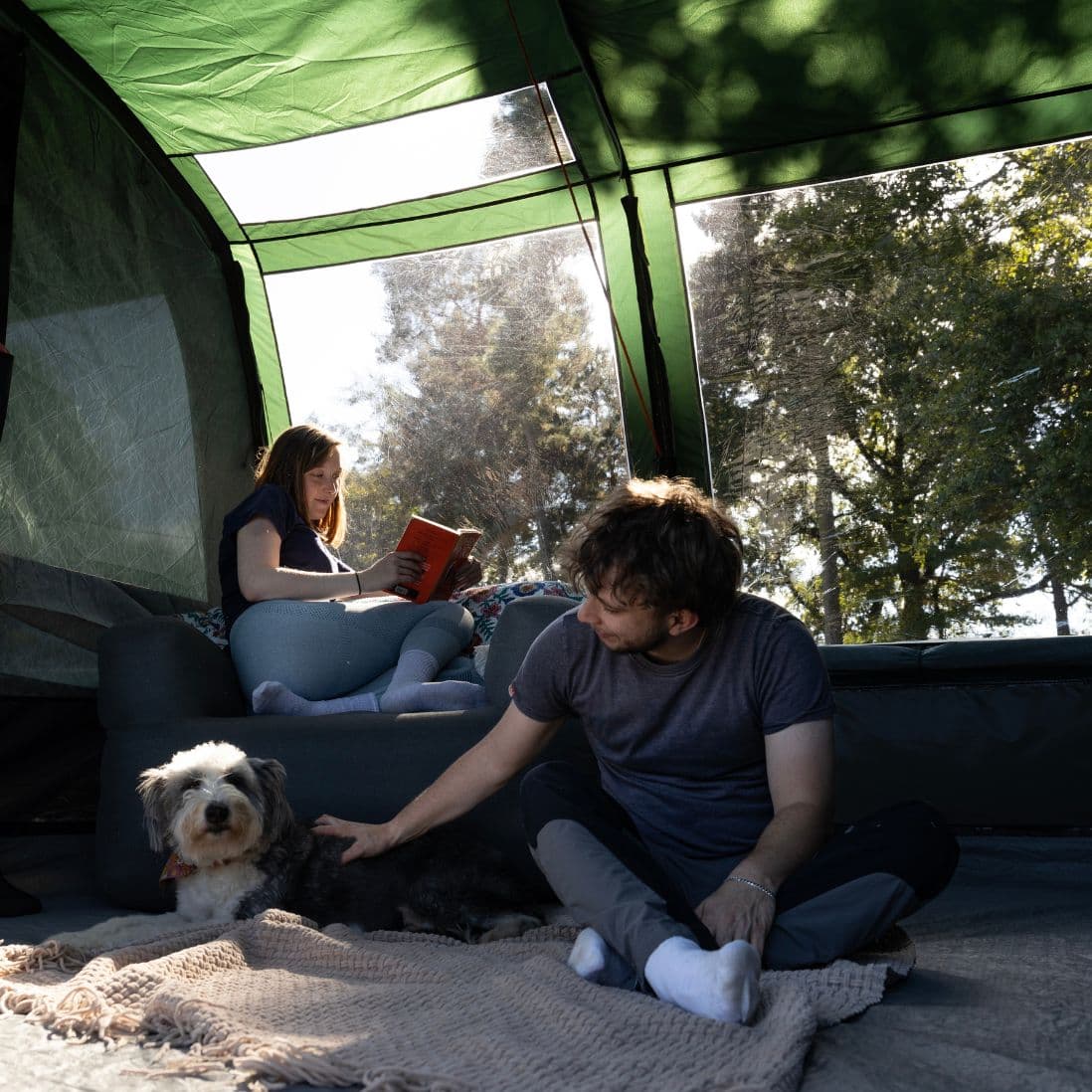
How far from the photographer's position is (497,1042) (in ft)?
5.27

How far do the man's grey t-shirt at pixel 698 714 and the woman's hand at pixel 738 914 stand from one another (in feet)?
0.84

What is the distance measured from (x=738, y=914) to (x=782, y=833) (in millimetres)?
186

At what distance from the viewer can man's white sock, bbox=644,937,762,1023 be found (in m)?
1.66

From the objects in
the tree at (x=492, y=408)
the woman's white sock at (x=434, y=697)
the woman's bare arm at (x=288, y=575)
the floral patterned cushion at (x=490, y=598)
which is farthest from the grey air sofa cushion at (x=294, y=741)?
the tree at (x=492, y=408)

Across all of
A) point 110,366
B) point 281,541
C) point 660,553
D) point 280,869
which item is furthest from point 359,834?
point 110,366

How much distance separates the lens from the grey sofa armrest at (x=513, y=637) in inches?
113

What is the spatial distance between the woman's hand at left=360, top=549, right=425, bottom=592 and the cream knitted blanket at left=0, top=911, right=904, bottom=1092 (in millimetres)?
1369

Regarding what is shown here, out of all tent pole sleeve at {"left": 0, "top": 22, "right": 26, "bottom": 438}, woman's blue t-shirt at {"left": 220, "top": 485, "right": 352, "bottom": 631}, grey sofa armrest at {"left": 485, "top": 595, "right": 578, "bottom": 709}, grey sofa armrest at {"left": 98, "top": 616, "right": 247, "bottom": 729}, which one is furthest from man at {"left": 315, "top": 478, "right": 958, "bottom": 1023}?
tent pole sleeve at {"left": 0, "top": 22, "right": 26, "bottom": 438}

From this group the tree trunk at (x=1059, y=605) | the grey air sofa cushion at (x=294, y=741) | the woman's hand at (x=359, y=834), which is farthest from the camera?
the tree trunk at (x=1059, y=605)

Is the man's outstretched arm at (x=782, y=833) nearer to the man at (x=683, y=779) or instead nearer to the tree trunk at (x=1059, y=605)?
the man at (x=683, y=779)

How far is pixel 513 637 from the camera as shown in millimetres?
2875

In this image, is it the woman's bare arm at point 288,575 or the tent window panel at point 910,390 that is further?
the tent window panel at point 910,390

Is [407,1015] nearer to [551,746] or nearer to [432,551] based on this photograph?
[551,746]

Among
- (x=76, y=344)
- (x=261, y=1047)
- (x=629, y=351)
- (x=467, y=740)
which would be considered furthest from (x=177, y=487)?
(x=261, y=1047)
